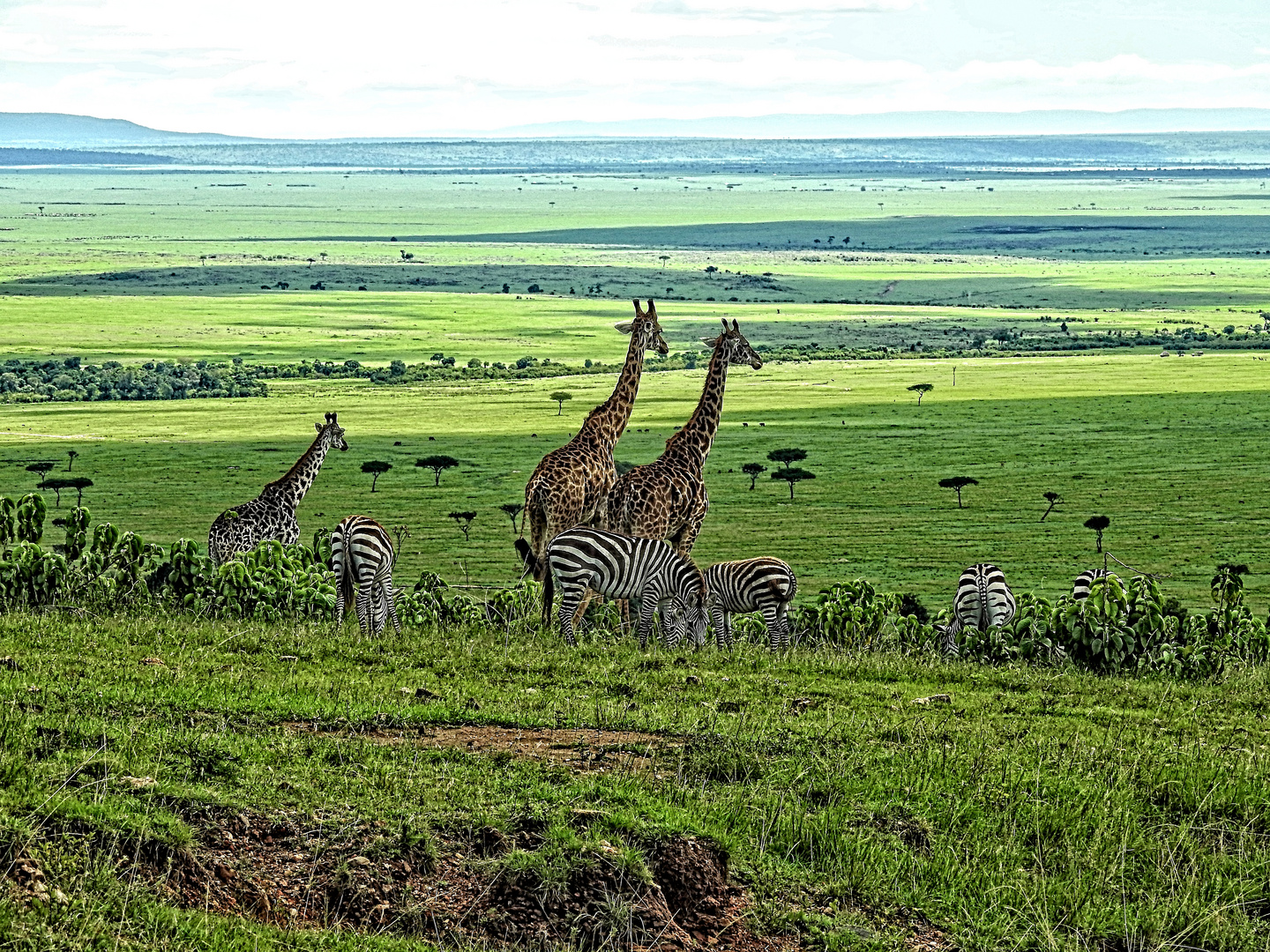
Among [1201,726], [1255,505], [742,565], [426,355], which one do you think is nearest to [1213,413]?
[1255,505]

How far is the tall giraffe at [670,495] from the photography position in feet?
59.2

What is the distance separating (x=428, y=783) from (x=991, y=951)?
312 cm

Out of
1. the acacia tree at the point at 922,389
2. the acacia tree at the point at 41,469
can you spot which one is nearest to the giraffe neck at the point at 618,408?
the acacia tree at the point at 41,469

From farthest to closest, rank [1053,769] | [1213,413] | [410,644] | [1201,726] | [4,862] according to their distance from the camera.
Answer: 1. [1213,413]
2. [410,644]
3. [1201,726]
4. [1053,769]
5. [4,862]

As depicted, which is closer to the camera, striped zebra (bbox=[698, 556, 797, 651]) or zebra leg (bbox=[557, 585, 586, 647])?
zebra leg (bbox=[557, 585, 586, 647])

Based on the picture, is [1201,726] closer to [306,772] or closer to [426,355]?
[306,772]

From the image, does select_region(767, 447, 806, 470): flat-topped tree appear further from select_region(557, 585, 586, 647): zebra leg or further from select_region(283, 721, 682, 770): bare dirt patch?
select_region(283, 721, 682, 770): bare dirt patch

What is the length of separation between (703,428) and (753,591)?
2082 millimetres

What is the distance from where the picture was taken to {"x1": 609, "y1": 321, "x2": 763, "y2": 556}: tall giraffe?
18.0m

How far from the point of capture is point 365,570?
16875 millimetres

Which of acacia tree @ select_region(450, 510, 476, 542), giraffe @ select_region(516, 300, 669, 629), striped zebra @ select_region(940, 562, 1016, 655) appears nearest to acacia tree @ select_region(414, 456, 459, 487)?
acacia tree @ select_region(450, 510, 476, 542)

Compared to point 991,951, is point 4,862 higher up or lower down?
higher up

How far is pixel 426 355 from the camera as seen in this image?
121750mm

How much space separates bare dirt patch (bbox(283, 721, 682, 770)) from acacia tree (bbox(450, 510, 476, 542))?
48307 millimetres
